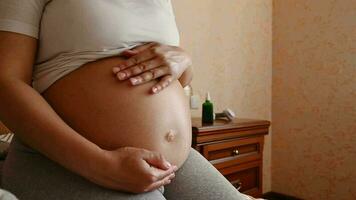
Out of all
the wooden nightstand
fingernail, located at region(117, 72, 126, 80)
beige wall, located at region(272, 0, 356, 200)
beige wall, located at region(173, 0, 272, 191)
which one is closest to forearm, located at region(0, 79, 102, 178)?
fingernail, located at region(117, 72, 126, 80)

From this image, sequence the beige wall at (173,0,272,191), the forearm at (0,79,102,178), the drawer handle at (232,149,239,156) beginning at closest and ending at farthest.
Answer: the forearm at (0,79,102,178) < the drawer handle at (232,149,239,156) < the beige wall at (173,0,272,191)

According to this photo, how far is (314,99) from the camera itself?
2422mm

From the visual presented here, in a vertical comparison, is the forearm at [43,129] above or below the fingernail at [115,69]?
below

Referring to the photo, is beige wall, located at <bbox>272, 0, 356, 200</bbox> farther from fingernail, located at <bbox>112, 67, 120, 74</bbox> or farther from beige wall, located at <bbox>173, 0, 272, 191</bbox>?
fingernail, located at <bbox>112, 67, 120, 74</bbox>

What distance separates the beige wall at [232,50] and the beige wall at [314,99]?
97 millimetres

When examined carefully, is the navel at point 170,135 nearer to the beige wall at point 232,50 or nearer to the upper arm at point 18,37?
the upper arm at point 18,37

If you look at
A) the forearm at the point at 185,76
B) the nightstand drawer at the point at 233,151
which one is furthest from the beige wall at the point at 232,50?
the forearm at the point at 185,76

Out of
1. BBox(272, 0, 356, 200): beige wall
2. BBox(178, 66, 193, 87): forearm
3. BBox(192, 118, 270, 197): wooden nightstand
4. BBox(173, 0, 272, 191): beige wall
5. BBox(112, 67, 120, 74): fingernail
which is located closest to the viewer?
BBox(112, 67, 120, 74): fingernail

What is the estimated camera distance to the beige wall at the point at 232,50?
210cm

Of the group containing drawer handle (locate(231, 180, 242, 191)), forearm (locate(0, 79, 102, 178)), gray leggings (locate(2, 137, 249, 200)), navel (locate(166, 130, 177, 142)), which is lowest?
drawer handle (locate(231, 180, 242, 191))

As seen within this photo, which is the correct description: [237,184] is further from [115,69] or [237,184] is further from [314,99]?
[115,69]

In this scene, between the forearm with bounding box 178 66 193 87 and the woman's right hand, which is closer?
the woman's right hand

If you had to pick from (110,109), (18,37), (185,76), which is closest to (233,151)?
(185,76)

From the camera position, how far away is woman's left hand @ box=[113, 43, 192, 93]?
0.72 m
